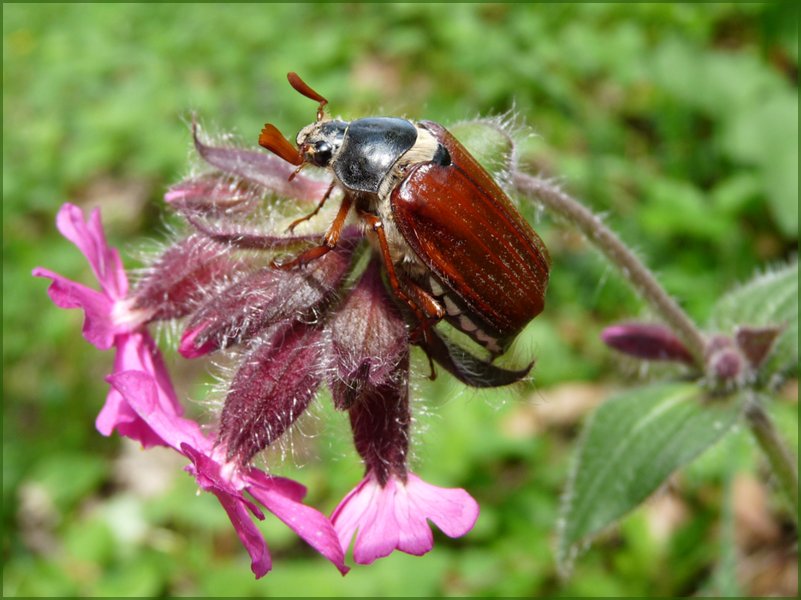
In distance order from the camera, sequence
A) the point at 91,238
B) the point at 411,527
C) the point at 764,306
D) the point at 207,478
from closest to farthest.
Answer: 1. the point at 207,478
2. the point at 411,527
3. the point at 91,238
4. the point at 764,306

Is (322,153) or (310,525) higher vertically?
(322,153)

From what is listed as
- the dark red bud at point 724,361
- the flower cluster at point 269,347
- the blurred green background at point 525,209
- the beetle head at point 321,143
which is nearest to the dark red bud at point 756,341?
the dark red bud at point 724,361

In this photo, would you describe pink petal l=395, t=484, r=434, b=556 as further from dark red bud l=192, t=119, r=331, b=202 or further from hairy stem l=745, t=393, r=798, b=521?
hairy stem l=745, t=393, r=798, b=521

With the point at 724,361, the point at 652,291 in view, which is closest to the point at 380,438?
the point at 652,291

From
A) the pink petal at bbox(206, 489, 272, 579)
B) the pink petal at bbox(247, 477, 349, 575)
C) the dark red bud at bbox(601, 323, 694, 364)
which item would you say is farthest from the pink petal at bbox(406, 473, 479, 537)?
the dark red bud at bbox(601, 323, 694, 364)

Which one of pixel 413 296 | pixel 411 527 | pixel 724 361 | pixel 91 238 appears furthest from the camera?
pixel 724 361

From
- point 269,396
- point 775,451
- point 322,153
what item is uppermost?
point 322,153

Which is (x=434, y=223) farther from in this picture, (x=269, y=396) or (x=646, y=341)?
(x=646, y=341)
